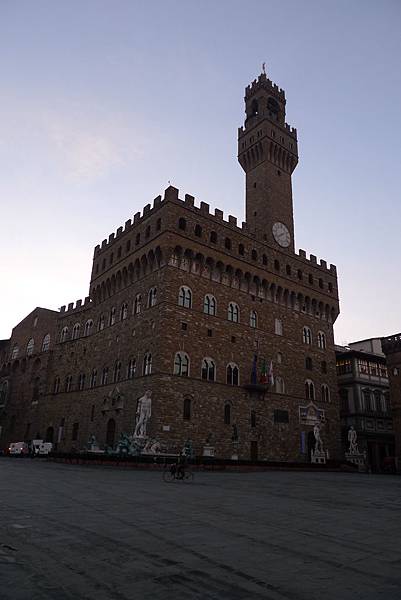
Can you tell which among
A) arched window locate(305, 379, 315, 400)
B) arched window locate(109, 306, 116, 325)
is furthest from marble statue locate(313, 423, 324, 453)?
arched window locate(109, 306, 116, 325)

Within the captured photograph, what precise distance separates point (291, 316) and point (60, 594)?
1454 inches

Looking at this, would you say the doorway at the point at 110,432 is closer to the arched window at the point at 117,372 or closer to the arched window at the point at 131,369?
the arched window at the point at 117,372

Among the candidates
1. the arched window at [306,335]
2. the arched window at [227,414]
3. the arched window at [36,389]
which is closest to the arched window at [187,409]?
the arched window at [227,414]

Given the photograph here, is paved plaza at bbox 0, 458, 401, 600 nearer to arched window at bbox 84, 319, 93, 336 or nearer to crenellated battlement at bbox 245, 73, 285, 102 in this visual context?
arched window at bbox 84, 319, 93, 336

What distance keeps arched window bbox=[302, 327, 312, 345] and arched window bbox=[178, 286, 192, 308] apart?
43.9 feet

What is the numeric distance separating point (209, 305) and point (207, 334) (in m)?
2.39

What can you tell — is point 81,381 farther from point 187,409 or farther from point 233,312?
point 233,312

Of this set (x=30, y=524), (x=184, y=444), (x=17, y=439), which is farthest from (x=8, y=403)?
(x=30, y=524)

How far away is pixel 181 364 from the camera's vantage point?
1204 inches

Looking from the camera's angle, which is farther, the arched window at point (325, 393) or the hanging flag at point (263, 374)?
the arched window at point (325, 393)

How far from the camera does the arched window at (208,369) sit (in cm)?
3177

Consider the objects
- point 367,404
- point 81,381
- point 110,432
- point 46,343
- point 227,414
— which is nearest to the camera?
point 227,414

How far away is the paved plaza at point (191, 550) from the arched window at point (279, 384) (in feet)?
83.6

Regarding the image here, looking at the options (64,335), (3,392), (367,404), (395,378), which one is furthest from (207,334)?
(3,392)
